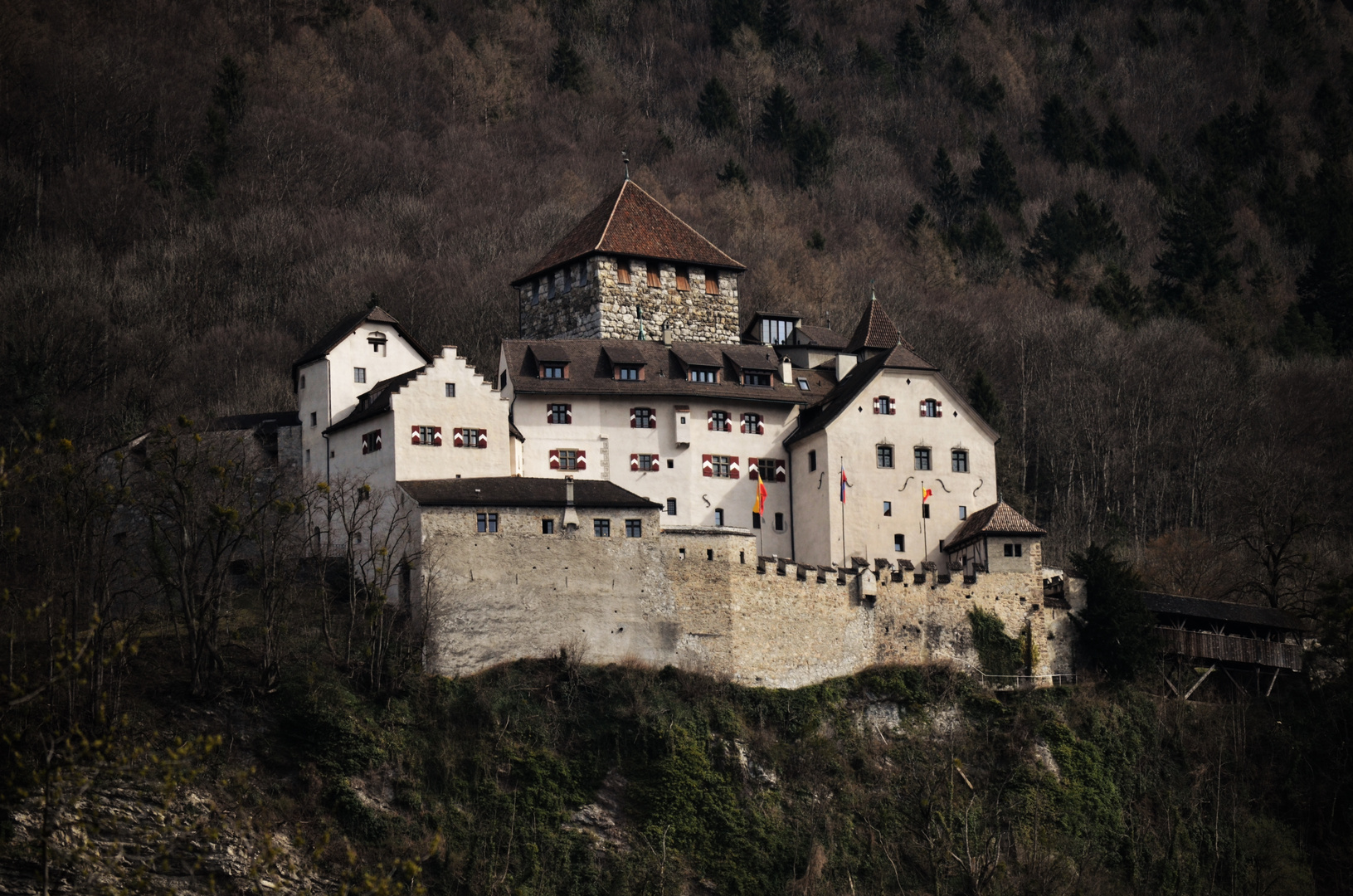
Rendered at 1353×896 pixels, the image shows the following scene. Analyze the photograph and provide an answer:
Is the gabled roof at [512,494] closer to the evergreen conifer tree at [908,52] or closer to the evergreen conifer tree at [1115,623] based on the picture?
the evergreen conifer tree at [1115,623]

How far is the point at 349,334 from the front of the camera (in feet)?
197

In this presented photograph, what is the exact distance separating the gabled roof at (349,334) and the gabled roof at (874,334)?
602 inches

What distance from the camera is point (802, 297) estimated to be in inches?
3568

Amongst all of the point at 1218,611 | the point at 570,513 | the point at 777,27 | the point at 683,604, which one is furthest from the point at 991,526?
the point at 777,27

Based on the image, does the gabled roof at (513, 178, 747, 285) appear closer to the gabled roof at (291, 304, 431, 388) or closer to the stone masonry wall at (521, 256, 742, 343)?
the stone masonry wall at (521, 256, 742, 343)

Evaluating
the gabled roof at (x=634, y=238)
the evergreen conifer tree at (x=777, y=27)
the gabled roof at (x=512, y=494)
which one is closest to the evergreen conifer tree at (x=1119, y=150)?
the evergreen conifer tree at (x=777, y=27)

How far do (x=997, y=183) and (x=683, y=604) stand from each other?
7690 cm

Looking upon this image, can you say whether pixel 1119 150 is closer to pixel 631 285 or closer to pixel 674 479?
pixel 631 285

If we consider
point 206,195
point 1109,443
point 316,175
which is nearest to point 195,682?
point 1109,443

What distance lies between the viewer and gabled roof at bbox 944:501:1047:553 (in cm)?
5791

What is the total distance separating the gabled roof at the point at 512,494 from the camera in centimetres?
5331

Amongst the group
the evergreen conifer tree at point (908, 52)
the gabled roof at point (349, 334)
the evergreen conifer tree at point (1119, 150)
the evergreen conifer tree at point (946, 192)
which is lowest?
the gabled roof at point (349, 334)

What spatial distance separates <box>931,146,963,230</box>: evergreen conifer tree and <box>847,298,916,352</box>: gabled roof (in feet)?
178

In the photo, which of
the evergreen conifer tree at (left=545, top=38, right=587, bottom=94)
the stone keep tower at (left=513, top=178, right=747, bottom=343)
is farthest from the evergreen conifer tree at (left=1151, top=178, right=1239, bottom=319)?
the stone keep tower at (left=513, top=178, right=747, bottom=343)
